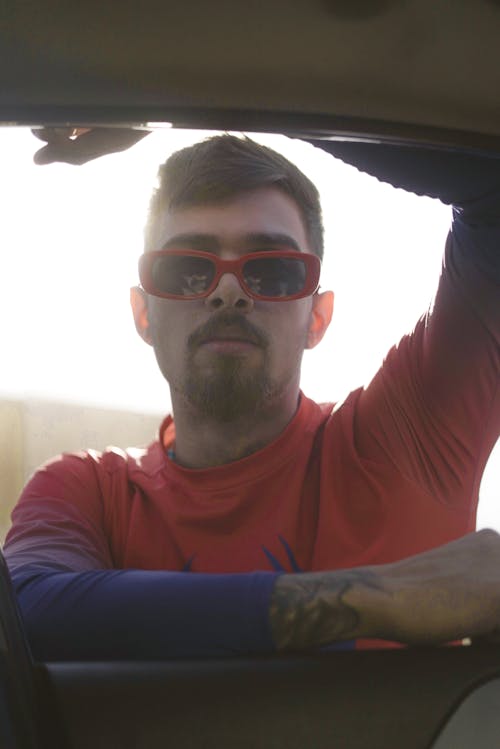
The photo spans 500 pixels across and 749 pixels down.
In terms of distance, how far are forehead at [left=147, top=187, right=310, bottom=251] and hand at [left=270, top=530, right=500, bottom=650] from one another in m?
0.93

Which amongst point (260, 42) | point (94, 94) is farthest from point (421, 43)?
point (94, 94)

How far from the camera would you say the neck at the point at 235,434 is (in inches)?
69.0

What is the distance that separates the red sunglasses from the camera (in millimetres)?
1480

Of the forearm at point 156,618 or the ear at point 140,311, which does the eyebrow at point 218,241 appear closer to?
the ear at point 140,311

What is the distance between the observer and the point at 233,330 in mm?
1644

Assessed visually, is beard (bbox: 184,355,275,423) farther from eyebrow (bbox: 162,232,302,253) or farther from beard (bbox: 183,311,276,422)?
eyebrow (bbox: 162,232,302,253)

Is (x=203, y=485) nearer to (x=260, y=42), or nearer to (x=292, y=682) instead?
(x=292, y=682)

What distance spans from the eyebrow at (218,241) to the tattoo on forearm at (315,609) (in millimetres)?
922

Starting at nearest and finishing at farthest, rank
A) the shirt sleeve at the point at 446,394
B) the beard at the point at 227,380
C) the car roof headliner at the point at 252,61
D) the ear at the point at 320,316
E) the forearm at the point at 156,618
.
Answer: the car roof headliner at the point at 252,61 → the forearm at the point at 156,618 → the shirt sleeve at the point at 446,394 → the beard at the point at 227,380 → the ear at the point at 320,316

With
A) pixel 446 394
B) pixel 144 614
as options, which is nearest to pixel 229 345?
pixel 446 394

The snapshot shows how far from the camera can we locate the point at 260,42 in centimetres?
57

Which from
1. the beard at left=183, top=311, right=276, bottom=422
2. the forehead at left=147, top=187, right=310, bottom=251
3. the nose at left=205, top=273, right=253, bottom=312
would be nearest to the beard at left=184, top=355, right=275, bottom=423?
the beard at left=183, top=311, right=276, bottom=422

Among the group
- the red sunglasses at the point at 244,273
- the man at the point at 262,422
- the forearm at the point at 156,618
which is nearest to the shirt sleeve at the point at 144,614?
the forearm at the point at 156,618

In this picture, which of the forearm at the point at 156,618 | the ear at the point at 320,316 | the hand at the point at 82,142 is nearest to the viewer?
the hand at the point at 82,142
